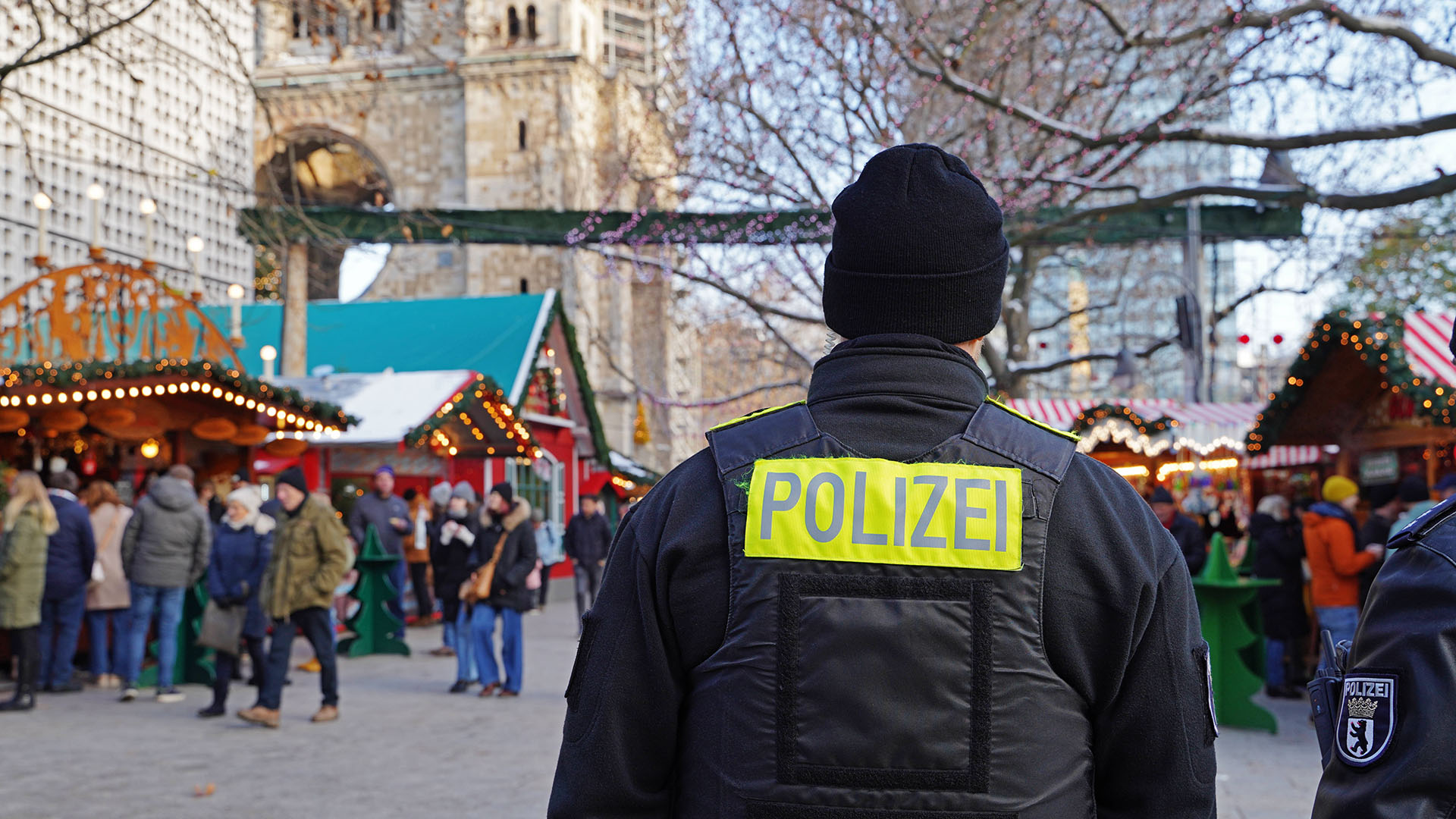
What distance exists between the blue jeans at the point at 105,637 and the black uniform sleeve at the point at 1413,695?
11.7 m

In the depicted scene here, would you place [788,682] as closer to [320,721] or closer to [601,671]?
[601,671]

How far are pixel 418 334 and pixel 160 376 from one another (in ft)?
39.7

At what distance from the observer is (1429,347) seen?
39.5 feet

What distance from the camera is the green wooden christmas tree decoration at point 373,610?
15.1 metres

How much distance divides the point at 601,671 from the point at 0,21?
60.4ft

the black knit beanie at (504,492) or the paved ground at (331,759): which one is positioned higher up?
the black knit beanie at (504,492)

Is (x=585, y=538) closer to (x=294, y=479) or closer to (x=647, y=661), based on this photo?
(x=294, y=479)

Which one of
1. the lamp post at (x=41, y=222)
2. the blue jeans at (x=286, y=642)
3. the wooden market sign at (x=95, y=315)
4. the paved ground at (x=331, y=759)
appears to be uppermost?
the lamp post at (x=41, y=222)

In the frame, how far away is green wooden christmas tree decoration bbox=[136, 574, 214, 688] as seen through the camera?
12.4 metres

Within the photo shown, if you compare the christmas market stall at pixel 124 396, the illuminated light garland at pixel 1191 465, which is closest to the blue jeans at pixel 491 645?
the christmas market stall at pixel 124 396

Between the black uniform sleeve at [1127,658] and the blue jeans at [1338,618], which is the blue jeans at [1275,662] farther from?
the black uniform sleeve at [1127,658]

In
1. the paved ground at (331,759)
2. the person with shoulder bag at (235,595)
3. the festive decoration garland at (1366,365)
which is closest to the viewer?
the paved ground at (331,759)

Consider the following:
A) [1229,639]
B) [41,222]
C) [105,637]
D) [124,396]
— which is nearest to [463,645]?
[105,637]

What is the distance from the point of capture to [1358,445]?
14.6 metres
